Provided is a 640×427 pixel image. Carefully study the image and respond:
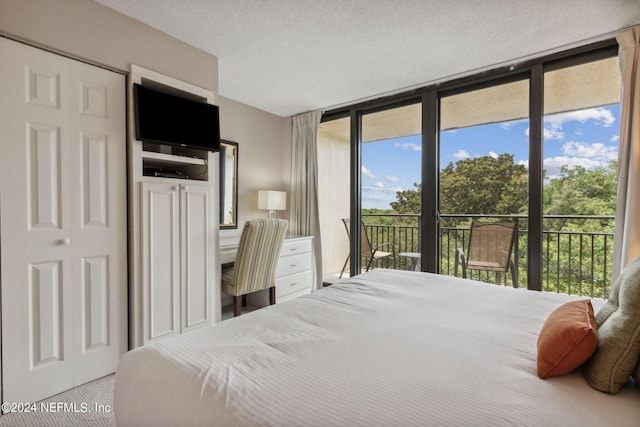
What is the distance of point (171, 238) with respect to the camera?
232cm

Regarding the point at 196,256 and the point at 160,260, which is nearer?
the point at 160,260

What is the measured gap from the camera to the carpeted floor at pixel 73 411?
62.4 inches

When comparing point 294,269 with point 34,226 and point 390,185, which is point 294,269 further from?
point 34,226

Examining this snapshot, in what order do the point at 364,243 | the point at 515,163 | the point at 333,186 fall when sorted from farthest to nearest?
the point at 333,186 → the point at 364,243 → the point at 515,163

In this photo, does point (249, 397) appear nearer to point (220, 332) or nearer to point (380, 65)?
point (220, 332)

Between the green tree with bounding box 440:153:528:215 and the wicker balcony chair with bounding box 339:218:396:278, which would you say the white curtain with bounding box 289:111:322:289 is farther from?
the green tree with bounding box 440:153:528:215

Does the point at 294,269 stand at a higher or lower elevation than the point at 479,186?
lower

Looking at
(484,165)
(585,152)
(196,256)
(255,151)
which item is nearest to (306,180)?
(255,151)

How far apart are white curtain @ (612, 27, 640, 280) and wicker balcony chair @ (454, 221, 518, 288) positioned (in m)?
0.88

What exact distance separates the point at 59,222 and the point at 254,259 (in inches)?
57.7

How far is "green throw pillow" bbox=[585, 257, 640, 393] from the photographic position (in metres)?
0.81

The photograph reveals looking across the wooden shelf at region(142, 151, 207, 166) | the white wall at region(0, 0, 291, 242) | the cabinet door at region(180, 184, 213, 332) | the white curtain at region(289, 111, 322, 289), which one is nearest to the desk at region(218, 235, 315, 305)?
the white curtain at region(289, 111, 322, 289)

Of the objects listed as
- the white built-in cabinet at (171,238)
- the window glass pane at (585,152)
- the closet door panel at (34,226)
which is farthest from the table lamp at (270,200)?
the window glass pane at (585,152)

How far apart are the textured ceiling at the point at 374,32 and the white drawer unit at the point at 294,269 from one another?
186 centimetres
